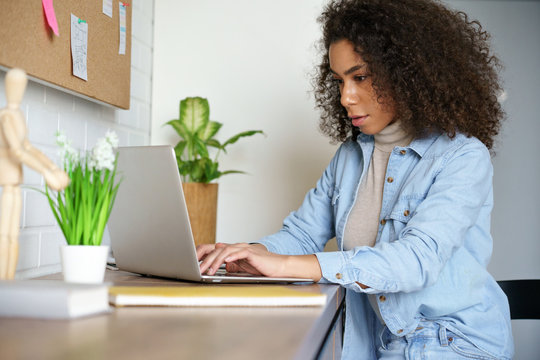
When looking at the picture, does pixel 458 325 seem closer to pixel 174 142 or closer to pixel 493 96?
pixel 493 96

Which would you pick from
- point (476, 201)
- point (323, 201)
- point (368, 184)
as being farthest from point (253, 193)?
point (476, 201)

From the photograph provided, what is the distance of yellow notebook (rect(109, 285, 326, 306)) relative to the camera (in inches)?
33.6

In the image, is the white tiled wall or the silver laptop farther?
the white tiled wall

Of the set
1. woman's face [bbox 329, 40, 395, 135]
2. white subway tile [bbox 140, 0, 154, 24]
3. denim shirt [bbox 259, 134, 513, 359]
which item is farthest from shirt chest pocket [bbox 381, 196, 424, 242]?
white subway tile [bbox 140, 0, 154, 24]

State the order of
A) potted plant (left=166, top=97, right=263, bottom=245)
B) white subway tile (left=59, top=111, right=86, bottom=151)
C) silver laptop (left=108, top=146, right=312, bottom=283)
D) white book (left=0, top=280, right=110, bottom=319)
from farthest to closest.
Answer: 1. potted plant (left=166, top=97, right=263, bottom=245)
2. white subway tile (left=59, top=111, right=86, bottom=151)
3. silver laptop (left=108, top=146, right=312, bottom=283)
4. white book (left=0, top=280, right=110, bottom=319)

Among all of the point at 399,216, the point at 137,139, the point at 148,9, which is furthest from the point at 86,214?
the point at 148,9

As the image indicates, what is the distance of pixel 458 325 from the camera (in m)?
1.34

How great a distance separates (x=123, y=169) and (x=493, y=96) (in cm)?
107

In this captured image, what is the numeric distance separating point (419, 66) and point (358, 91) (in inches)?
6.6

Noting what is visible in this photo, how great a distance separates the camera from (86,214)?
91 cm

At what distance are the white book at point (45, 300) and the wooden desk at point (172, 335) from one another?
1cm

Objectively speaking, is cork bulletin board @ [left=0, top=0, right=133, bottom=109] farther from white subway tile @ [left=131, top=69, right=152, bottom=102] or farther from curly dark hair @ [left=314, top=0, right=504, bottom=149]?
curly dark hair @ [left=314, top=0, right=504, bottom=149]

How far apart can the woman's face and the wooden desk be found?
30.6 inches

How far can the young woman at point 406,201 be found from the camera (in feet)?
3.94
